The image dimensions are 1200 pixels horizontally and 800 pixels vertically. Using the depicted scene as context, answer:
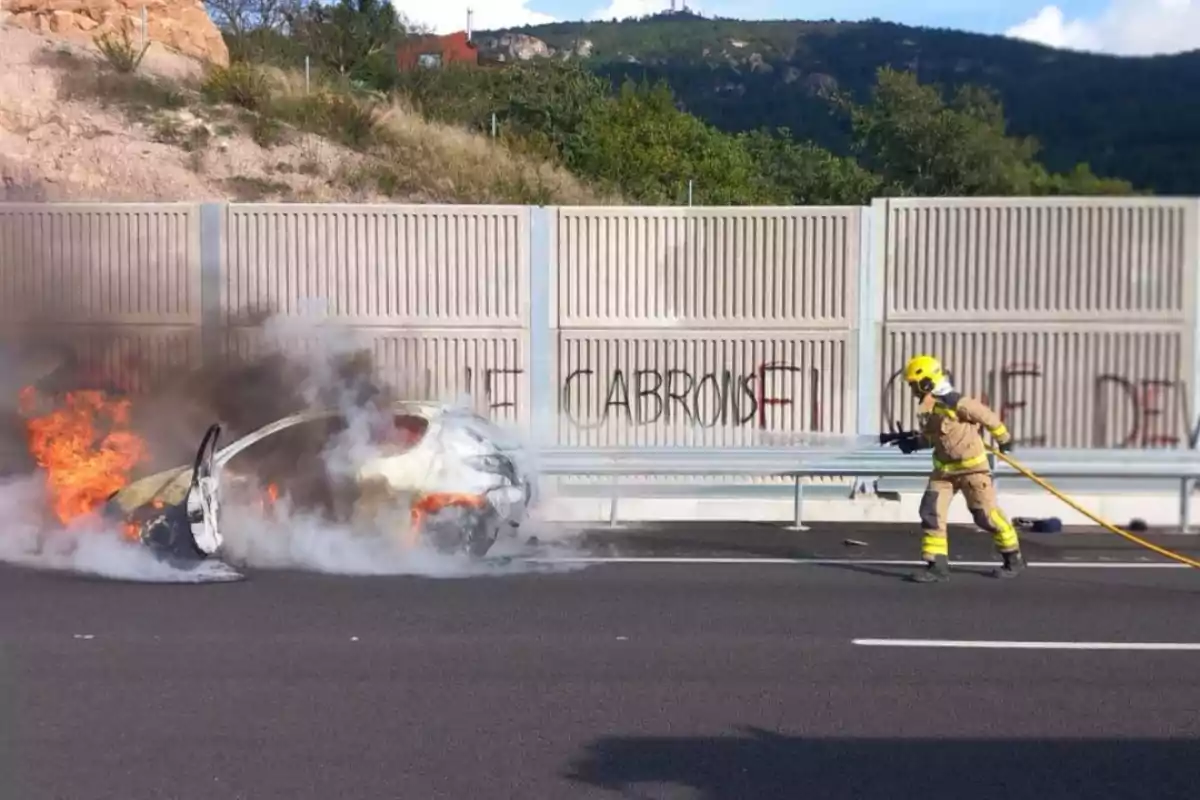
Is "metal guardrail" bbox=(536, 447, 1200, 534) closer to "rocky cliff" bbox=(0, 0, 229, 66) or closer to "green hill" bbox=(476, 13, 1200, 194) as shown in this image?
"green hill" bbox=(476, 13, 1200, 194)

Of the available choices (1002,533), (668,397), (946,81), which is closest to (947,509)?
(1002,533)

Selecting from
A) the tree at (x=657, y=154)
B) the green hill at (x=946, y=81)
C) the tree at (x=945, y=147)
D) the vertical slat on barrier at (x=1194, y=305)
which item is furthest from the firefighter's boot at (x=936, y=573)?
the tree at (x=657, y=154)

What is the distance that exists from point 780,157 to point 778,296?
22.9 meters

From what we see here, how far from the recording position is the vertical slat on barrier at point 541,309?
1516 centimetres

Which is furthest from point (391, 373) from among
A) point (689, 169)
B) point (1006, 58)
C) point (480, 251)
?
point (689, 169)

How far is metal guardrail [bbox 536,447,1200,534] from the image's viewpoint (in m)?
12.5

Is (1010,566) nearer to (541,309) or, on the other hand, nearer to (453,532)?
(453,532)

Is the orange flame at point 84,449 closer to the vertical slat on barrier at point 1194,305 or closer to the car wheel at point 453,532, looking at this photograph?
the car wheel at point 453,532

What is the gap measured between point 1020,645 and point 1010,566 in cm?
233

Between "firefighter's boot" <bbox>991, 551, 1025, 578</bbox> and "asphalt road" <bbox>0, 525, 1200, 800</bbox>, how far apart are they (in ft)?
0.34

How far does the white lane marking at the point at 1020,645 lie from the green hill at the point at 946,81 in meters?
3.49

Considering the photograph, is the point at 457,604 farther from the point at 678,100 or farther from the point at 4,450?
the point at 678,100

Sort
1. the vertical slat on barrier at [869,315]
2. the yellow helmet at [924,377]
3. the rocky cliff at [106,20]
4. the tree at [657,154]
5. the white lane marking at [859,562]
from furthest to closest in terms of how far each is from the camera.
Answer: the tree at [657,154]
the rocky cliff at [106,20]
the vertical slat on barrier at [869,315]
the white lane marking at [859,562]
the yellow helmet at [924,377]

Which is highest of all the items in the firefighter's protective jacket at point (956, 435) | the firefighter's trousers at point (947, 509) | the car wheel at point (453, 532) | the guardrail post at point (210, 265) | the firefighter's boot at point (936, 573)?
the guardrail post at point (210, 265)
